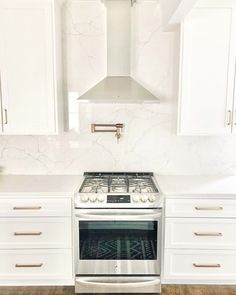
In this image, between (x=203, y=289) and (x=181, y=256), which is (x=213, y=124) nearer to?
(x=181, y=256)

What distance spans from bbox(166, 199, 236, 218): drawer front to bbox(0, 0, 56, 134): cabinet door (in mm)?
1177

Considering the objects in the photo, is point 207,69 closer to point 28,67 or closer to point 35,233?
point 28,67

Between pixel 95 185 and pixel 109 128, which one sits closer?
pixel 95 185

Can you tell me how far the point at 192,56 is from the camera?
238 cm

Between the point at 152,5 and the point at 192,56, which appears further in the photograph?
the point at 152,5

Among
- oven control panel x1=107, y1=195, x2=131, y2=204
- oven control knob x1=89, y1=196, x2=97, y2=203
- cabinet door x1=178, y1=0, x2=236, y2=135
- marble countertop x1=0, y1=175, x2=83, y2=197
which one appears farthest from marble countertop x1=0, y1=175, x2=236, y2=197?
cabinet door x1=178, y1=0, x2=236, y2=135

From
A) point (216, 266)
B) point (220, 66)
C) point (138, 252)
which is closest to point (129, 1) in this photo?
point (220, 66)

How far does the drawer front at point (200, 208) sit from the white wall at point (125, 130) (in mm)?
623

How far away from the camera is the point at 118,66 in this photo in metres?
2.54

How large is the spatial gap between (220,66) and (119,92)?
2.81 ft

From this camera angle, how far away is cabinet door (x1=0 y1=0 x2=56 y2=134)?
2.33 metres

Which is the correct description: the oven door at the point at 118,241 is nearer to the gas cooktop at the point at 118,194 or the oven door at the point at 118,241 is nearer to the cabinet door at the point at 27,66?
the gas cooktop at the point at 118,194

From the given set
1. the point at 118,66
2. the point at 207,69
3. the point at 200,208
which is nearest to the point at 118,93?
the point at 118,66

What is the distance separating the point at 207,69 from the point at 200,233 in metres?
1.33
